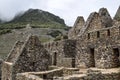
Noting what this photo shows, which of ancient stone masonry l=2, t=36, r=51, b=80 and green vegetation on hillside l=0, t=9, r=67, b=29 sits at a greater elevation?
Answer: green vegetation on hillside l=0, t=9, r=67, b=29

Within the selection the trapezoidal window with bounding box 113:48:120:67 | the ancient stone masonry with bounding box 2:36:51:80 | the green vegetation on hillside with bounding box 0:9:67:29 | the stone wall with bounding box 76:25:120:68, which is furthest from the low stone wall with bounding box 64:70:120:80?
the green vegetation on hillside with bounding box 0:9:67:29

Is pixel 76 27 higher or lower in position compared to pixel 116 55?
higher

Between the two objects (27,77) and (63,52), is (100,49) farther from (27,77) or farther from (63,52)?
(63,52)

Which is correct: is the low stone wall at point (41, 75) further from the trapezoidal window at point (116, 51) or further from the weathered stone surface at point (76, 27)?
the weathered stone surface at point (76, 27)

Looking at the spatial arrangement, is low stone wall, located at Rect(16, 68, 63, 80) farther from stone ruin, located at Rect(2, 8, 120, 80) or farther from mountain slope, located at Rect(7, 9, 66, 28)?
mountain slope, located at Rect(7, 9, 66, 28)

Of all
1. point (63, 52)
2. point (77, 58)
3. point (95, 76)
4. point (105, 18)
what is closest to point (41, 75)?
point (95, 76)

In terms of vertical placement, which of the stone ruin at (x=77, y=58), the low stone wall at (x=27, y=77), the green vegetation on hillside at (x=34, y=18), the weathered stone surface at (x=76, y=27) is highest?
the green vegetation on hillside at (x=34, y=18)

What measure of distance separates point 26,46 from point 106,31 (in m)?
4.62

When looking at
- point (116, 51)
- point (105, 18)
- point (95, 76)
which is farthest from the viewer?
point (105, 18)

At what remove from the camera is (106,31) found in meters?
15.6

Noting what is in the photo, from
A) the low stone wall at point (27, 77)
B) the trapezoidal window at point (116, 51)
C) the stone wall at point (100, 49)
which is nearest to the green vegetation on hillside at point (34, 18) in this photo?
the stone wall at point (100, 49)

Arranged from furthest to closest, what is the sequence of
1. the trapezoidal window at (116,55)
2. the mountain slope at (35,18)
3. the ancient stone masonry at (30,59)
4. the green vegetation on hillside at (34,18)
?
the mountain slope at (35,18) → the green vegetation on hillside at (34,18) → the ancient stone masonry at (30,59) → the trapezoidal window at (116,55)

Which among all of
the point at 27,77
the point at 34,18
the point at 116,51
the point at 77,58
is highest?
the point at 34,18

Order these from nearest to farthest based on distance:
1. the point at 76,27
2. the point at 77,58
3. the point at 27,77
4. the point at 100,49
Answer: the point at 27,77, the point at 100,49, the point at 77,58, the point at 76,27
